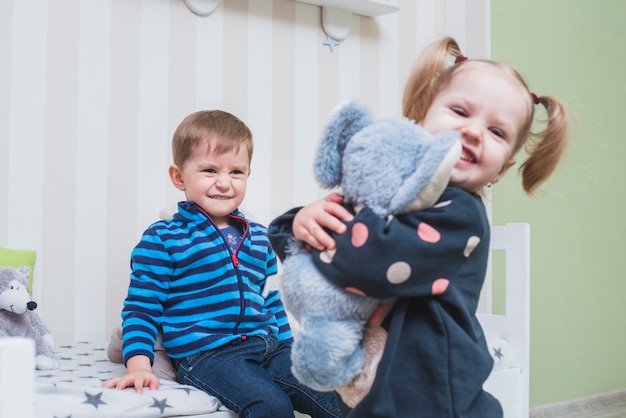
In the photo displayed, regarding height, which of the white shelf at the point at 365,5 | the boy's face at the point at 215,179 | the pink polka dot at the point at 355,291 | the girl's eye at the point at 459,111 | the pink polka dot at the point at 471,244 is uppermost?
the white shelf at the point at 365,5

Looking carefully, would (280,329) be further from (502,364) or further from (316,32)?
(316,32)

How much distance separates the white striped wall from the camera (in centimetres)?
148

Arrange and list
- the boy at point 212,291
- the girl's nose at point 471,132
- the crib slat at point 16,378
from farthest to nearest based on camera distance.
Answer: the boy at point 212,291 → the girl's nose at point 471,132 → the crib slat at point 16,378

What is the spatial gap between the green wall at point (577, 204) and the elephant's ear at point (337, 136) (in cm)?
157

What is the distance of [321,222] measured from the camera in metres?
0.80

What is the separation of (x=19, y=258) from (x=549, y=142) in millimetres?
1030

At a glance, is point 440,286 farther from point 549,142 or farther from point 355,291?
point 549,142

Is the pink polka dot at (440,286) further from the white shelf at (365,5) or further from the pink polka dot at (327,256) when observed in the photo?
the white shelf at (365,5)

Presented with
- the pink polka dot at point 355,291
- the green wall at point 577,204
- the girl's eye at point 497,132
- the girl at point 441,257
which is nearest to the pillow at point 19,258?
the girl at point 441,257

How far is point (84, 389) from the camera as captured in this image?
1.06m

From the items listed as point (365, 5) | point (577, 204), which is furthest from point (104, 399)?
point (577, 204)

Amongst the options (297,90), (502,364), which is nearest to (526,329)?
(502,364)

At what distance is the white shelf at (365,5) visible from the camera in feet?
6.20

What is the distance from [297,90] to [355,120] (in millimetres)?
1111
